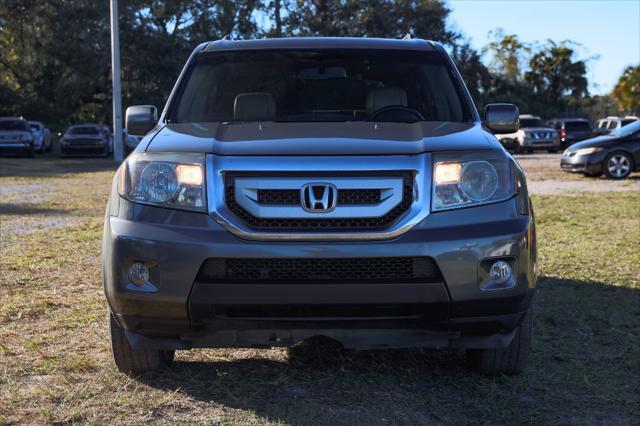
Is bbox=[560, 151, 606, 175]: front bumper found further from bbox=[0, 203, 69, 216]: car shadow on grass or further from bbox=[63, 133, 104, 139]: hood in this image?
bbox=[63, 133, 104, 139]: hood

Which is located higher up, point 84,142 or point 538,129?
point 538,129

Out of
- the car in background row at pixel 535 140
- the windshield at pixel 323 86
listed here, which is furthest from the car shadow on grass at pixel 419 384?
the car in background row at pixel 535 140

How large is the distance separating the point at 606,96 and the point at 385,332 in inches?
3852

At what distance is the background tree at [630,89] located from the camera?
2832 inches

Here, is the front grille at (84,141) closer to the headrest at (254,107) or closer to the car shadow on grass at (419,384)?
the headrest at (254,107)

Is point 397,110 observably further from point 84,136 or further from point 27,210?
point 84,136

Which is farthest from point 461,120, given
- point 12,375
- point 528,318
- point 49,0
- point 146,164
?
point 49,0

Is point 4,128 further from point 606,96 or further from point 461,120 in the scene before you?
point 606,96

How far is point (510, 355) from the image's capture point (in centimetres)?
420

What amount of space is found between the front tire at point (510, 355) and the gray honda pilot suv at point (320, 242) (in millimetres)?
204

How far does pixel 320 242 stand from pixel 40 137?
113 feet

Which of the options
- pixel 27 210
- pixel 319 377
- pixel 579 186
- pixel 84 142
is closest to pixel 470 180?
pixel 319 377

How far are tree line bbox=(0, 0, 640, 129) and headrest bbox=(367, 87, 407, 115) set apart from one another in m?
38.5

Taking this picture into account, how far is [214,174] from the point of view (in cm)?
367
